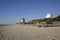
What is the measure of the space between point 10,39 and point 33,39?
80 centimetres

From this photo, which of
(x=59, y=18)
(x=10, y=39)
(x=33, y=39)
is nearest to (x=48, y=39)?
(x=33, y=39)

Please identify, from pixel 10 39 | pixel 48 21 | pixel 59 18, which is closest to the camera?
pixel 10 39

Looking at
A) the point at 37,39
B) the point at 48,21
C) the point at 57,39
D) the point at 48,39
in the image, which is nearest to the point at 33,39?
the point at 37,39

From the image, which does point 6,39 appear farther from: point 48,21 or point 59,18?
point 59,18

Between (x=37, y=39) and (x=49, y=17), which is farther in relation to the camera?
(x=49, y=17)

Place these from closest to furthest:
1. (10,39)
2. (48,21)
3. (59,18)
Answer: (10,39) → (48,21) → (59,18)

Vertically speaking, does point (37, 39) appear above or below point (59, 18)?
below

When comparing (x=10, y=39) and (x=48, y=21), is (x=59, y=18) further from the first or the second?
(x=10, y=39)

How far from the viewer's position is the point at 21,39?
498cm

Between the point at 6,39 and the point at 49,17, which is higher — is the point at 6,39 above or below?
below

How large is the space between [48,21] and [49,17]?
581mm

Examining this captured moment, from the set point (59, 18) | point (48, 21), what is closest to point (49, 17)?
point (48, 21)

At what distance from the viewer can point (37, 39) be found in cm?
495

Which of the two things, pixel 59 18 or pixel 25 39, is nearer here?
pixel 25 39
